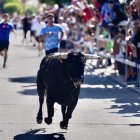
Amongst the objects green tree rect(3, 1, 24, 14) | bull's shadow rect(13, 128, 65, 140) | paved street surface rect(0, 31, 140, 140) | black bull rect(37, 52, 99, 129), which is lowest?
green tree rect(3, 1, 24, 14)

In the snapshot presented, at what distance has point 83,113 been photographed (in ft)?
46.6

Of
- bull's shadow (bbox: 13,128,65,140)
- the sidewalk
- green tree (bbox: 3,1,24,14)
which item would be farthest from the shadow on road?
green tree (bbox: 3,1,24,14)

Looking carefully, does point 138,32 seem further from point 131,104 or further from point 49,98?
point 49,98

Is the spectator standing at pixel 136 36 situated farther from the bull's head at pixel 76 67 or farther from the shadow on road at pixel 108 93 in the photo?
the bull's head at pixel 76 67

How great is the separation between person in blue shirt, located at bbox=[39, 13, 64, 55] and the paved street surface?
1116 millimetres

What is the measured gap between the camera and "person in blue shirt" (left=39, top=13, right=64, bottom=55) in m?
19.3

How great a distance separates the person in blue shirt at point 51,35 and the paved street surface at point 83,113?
1.12 metres

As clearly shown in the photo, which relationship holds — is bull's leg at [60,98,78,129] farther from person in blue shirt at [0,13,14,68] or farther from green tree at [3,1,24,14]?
green tree at [3,1,24,14]

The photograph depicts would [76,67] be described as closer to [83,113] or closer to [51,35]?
[83,113]

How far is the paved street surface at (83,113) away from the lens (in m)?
11.6

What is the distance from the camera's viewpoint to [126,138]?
1122 centimetres

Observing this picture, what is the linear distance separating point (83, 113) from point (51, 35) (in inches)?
228

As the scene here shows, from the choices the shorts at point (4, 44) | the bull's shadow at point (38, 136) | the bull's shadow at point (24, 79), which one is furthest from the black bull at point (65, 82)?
the shorts at point (4, 44)

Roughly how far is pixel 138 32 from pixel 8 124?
700cm
